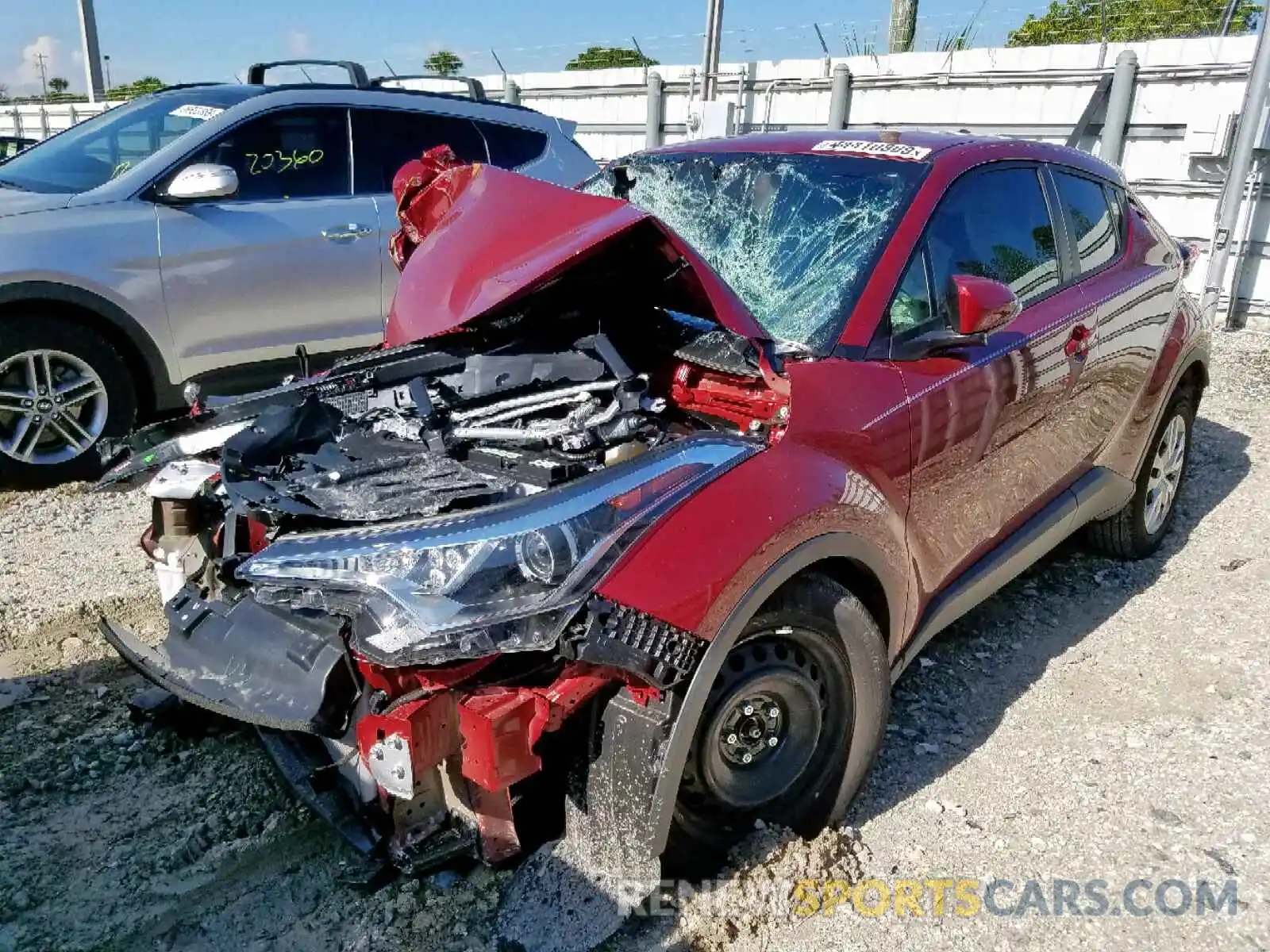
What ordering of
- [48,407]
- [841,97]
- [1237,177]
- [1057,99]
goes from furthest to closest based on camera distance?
[841,97] < [1057,99] < [1237,177] < [48,407]

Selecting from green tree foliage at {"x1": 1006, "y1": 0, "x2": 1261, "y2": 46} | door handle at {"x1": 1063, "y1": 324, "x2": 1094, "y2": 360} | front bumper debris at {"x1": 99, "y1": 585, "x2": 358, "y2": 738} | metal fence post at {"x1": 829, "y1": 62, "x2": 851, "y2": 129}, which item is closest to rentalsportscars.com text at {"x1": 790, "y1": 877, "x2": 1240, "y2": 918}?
front bumper debris at {"x1": 99, "y1": 585, "x2": 358, "y2": 738}

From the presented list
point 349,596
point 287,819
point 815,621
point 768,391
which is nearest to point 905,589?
point 815,621

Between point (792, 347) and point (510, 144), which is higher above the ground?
point (510, 144)

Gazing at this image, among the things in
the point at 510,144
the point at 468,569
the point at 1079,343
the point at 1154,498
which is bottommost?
the point at 1154,498

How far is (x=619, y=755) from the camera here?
2154 millimetres

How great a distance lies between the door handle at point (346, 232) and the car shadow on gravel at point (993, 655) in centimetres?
395

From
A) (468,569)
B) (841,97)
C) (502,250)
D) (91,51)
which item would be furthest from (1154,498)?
(91,51)

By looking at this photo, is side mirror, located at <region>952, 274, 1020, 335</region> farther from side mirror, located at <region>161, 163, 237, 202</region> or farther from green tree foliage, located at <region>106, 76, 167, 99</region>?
green tree foliage, located at <region>106, 76, 167, 99</region>

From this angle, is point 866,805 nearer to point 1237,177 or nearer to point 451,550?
point 451,550

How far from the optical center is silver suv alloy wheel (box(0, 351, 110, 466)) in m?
4.79

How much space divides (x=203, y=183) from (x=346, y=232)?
3.02ft

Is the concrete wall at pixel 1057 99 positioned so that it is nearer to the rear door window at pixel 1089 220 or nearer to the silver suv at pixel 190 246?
the rear door window at pixel 1089 220

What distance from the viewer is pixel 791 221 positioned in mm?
3188

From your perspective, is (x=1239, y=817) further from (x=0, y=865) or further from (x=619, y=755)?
(x=0, y=865)
